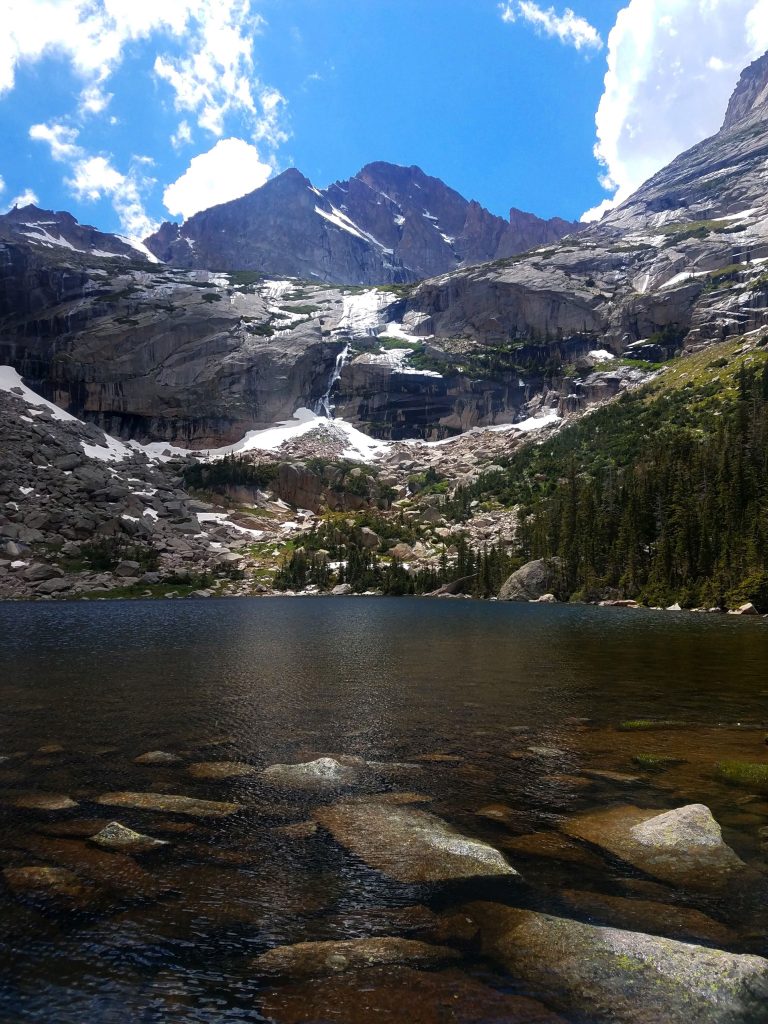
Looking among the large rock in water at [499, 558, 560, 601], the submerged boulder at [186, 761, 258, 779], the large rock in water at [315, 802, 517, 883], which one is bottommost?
Result: the submerged boulder at [186, 761, 258, 779]

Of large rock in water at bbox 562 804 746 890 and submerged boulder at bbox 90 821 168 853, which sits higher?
large rock in water at bbox 562 804 746 890

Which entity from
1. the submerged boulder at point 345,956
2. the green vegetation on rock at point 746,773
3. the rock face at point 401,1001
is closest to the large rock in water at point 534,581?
the green vegetation on rock at point 746,773

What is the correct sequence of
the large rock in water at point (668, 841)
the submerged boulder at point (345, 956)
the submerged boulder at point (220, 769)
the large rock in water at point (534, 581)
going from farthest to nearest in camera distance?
the large rock in water at point (534, 581)
the submerged boulder at point (220, 769)
the large rock in water at point (668, 841)
the submerged boulder at point (345, 956)

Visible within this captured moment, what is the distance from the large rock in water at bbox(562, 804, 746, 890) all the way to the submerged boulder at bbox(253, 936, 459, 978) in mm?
4542

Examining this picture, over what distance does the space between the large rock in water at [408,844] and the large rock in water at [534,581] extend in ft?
357

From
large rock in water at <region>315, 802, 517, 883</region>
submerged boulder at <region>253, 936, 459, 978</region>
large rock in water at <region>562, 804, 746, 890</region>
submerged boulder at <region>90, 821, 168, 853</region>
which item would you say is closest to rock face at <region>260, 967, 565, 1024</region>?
submerged boulder at <region>253, 936, 459, 978</region>

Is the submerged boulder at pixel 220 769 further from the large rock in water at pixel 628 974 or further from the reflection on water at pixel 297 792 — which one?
the large rock in water at pixel 628 974

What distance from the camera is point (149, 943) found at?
764 centimetres

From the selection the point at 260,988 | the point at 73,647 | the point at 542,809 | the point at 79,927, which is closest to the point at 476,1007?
the point at 260,988

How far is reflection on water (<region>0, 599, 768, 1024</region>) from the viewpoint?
23.0 feet

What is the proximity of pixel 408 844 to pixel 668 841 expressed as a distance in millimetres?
4785

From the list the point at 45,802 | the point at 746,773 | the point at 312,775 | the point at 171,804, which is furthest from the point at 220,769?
the point at 746,773

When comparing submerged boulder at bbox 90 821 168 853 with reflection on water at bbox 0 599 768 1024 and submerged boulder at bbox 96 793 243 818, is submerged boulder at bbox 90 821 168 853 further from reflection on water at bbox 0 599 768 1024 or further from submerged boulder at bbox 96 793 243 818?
submerged boulder at bbox 96 793 243 818

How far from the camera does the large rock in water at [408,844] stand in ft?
31.7
